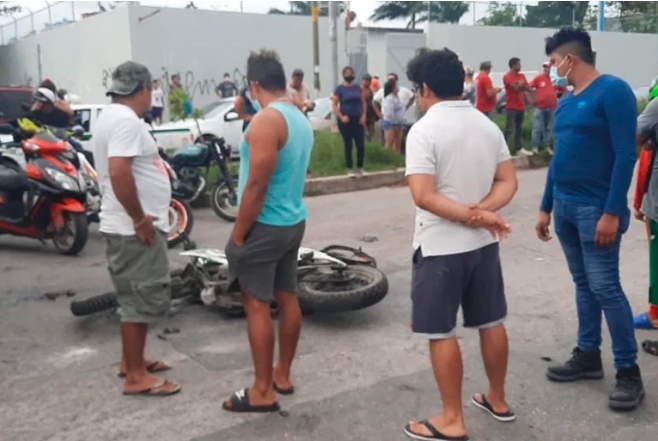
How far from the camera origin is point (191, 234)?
28.9 ft

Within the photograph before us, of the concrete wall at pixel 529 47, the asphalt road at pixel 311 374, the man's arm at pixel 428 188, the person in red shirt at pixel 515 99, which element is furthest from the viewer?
the concrete wall at pixel 529 47

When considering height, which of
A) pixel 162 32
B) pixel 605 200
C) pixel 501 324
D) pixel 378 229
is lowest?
pixel 378 229

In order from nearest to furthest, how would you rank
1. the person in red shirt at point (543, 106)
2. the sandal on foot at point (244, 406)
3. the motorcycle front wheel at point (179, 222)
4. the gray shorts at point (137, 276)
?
the sandal on foot at point (244, 406), the gray shorts at point (137, 276), the motorcycle front wheel at point (179, 222), the person in red shirt at point (543, 106)

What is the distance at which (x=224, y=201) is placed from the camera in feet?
31.7

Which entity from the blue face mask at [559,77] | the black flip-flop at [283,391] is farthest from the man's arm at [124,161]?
the blue face mask at [559,77]

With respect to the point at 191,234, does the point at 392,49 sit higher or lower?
higher

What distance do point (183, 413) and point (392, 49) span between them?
26.6 m

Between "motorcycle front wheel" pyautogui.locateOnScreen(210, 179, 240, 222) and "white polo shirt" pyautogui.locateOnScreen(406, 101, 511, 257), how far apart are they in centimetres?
618

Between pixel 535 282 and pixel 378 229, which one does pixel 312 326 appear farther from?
pixel 378 229

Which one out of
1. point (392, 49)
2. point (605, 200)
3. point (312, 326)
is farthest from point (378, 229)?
point (392, 49)

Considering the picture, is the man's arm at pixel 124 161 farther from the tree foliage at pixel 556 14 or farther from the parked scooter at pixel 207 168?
the tree foliage at pixel 556 14

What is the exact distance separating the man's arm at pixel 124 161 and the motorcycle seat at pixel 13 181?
13.9 ft

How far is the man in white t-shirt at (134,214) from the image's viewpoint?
4055 mm

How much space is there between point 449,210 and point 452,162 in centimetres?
22
